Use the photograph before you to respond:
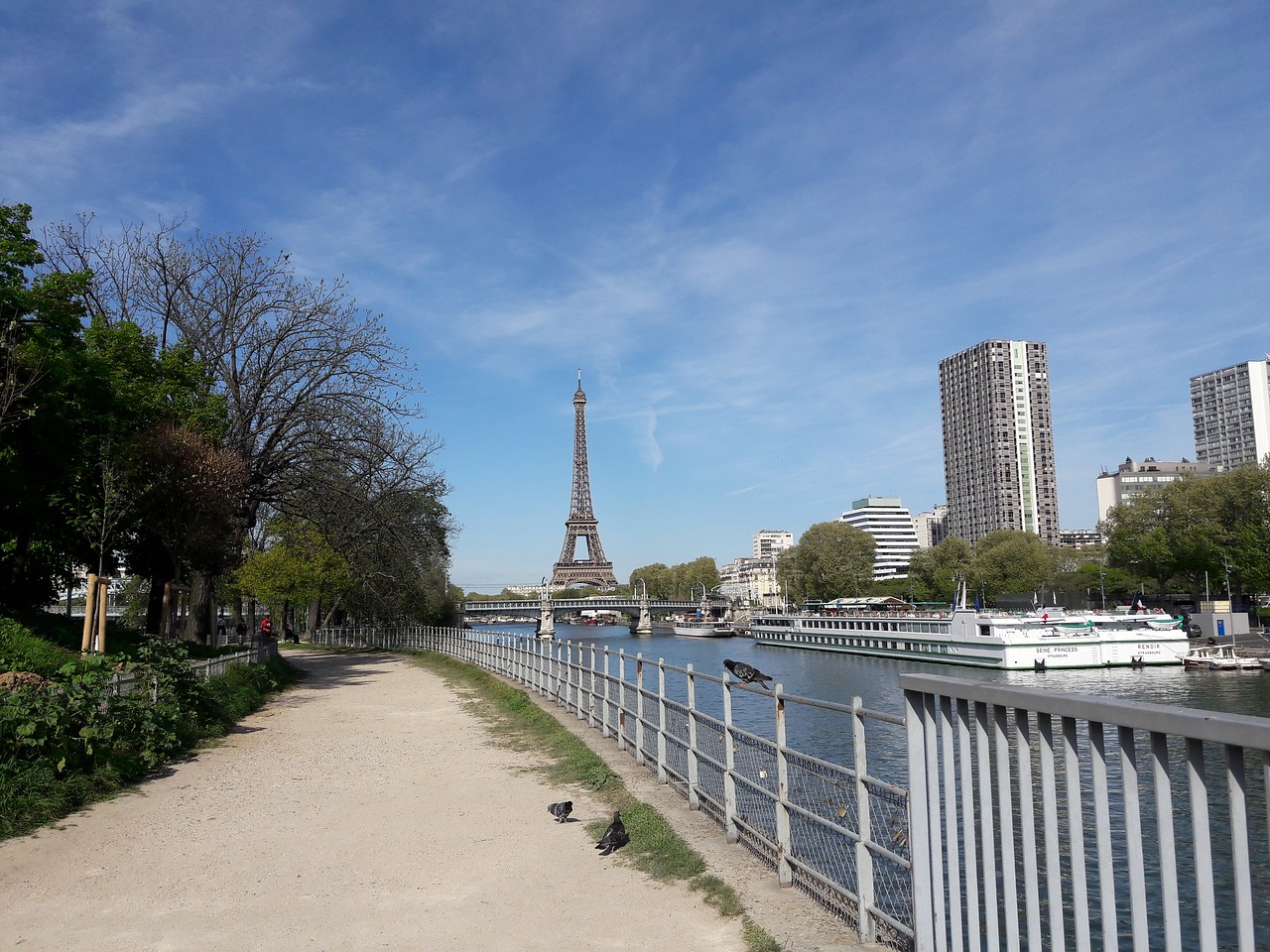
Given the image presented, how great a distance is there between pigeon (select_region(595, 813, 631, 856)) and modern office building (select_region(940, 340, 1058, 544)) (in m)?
168

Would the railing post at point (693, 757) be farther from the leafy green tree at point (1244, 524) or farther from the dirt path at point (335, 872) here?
the leafy green tree at point (1244, 524)

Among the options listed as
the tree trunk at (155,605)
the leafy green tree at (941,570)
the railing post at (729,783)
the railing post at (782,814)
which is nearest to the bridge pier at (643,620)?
the leafy green tree at (941,570)

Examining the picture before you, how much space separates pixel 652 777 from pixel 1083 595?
98.8m

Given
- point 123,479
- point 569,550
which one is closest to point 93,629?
point 123,479

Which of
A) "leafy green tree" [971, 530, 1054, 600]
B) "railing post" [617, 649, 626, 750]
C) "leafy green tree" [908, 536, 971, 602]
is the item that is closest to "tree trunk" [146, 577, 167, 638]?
"railing post" [617, 649, 626, 750]

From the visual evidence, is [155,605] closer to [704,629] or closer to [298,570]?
[298,570]

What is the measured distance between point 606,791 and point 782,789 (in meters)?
3.81

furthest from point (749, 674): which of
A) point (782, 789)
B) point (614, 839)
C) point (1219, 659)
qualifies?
point (1219, 659)

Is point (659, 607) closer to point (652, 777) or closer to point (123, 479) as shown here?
point (123, 479)

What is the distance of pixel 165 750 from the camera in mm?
12102

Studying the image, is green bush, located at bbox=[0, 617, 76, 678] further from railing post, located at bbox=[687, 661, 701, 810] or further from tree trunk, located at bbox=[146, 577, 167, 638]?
tree trunk, located at bbox=[146, 577, 167, 638]

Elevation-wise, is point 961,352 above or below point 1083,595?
above

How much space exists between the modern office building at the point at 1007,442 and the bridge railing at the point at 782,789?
16420 cm

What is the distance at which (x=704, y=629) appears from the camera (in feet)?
335
